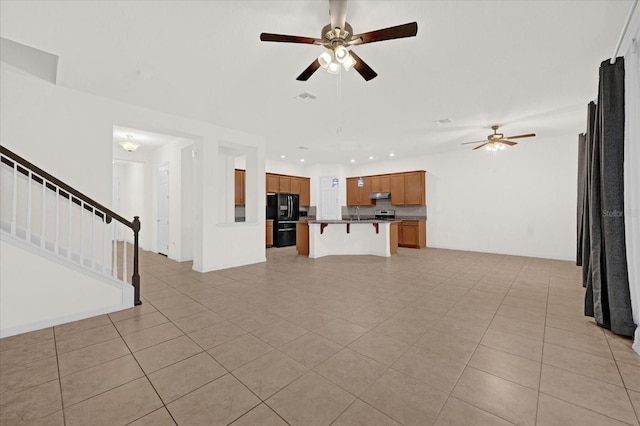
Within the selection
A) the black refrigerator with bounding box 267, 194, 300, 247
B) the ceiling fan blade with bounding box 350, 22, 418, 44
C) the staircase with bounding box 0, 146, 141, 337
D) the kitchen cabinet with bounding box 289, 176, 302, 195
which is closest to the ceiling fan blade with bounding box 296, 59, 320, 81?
the ceiling fan blade with bounding box 350, 22, 418, 44

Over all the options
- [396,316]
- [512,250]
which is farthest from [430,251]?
[396,316]

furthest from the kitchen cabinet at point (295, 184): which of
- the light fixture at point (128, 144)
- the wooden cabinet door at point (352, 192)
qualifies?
the light fixture at point (128, 144)

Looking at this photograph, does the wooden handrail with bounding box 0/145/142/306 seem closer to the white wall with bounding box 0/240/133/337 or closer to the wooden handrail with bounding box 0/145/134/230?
the wooden handrail with bounding box 0/145/134/230

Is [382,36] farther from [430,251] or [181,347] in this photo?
[430,251]

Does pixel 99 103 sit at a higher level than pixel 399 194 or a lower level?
higher

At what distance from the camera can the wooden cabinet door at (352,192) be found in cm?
974

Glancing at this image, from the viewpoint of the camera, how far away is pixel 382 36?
2.05m

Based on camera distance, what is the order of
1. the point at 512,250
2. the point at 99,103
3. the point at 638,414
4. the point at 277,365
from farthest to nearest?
the point at 512,250, the point at 99,103, the point at 277,365, the point at 638,414

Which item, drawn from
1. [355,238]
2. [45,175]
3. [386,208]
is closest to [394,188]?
[386,208]

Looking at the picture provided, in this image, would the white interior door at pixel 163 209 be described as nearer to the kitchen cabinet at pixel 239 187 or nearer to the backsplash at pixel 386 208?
the kitchen cabinet at pixel 239 187

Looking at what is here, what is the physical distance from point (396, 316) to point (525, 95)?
3793 millimetres

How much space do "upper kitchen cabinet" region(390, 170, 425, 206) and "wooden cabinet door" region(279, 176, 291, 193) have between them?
11.6 feet

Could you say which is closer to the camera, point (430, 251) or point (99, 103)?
point (99, 103)

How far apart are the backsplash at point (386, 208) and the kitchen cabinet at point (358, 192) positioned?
0.85ft
